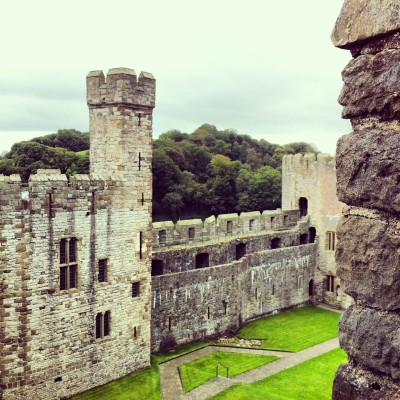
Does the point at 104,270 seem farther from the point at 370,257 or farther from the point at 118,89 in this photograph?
the point at 370,257

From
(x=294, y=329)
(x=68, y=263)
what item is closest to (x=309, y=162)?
(x=294, y=329)

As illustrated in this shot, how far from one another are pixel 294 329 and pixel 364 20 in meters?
21.3

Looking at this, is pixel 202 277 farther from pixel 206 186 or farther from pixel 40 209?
pixel 206 186

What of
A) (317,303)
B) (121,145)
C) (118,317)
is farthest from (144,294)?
(317,303)

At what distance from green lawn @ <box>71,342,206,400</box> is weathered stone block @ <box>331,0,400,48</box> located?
13924mm

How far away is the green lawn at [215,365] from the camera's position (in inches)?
641

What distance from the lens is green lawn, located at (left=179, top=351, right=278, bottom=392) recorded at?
53.4 feet

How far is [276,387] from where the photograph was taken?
53.9ft

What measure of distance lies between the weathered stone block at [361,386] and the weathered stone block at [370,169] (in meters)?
0.84

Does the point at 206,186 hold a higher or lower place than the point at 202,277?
higher

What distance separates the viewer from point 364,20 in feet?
8.21

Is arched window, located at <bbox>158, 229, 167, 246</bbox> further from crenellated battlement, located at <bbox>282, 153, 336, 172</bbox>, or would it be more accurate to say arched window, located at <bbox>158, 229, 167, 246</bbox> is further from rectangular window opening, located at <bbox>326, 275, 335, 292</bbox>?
rectangular window opening, located at <bbox>326, 275, 335, 292</bbox>

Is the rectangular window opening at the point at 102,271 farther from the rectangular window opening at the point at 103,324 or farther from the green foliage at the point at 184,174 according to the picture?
the green foliage at the point at 184,174

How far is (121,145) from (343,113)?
1294cm
